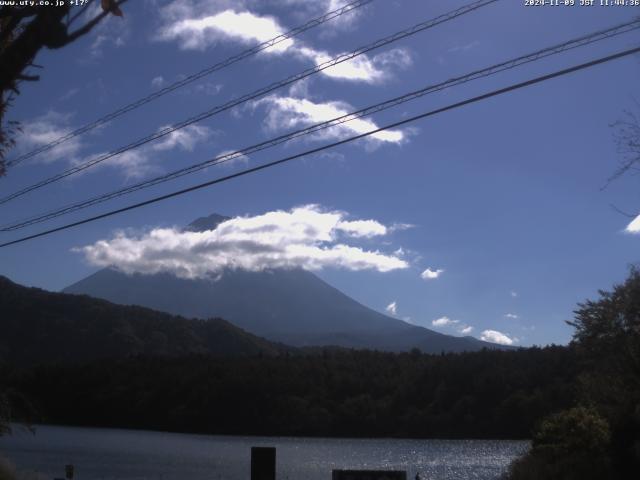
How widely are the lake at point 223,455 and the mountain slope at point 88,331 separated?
2263 cm

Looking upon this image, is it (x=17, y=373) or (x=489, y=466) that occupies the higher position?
(x=17, y=373)

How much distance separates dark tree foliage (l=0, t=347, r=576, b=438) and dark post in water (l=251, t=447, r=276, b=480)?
318 feet

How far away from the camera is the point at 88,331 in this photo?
153250 millimetres

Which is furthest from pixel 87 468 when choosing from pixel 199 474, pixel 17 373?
pixel 17 373

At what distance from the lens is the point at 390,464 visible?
74125mm

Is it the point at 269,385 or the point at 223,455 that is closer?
the point at 223,455

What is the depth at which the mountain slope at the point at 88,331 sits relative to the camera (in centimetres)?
13862

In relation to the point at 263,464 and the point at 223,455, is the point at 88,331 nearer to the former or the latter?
the point at 223,455

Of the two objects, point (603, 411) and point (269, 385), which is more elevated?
point (269, 385)

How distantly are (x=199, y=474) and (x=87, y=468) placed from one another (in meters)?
10.2

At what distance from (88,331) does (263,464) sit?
495ft

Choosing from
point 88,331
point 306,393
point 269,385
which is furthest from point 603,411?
point 88,331

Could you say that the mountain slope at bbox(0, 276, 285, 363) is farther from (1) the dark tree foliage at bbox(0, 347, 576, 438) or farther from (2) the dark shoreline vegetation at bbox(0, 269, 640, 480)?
(1) the dark tree foliage at bbox(0, 347, 576, 438)

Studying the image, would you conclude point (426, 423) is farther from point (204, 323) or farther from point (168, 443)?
point (204, 323)
